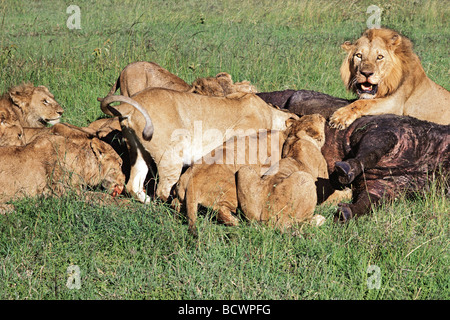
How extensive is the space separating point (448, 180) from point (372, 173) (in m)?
0.68

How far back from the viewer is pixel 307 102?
6.13m

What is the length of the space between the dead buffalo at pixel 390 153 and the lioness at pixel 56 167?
1.95 meters

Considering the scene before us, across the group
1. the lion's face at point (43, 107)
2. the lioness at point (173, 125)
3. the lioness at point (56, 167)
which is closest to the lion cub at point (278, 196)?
the lioness at point (173, 125)

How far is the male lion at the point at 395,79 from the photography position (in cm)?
575

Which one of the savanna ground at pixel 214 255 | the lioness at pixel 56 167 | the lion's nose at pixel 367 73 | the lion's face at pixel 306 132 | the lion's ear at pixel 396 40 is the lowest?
the savanna ground at pixel 214 255

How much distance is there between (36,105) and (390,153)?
11.9 feet

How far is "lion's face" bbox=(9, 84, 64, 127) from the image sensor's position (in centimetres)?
598

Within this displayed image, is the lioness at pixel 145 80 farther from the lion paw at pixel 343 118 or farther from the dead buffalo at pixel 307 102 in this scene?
the lion paw at pixel 343 118

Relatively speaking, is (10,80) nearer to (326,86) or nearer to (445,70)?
(326,86)

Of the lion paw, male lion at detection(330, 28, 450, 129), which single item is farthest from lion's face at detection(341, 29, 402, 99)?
the lion paw

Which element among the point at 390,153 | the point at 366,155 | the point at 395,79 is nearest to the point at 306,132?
the point at 366,155

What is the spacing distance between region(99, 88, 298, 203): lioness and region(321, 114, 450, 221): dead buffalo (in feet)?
2.56

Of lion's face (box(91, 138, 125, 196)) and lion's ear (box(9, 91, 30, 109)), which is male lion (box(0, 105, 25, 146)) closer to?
lion's ear (box(9, 91, 30, 109))
